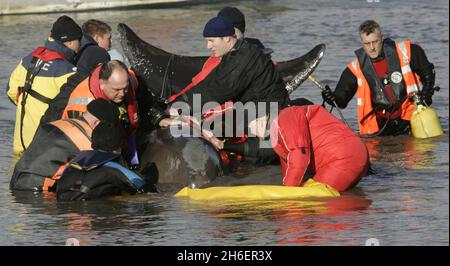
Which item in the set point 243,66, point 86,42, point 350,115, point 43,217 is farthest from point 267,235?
point 350,115

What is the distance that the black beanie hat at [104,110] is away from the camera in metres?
12.8

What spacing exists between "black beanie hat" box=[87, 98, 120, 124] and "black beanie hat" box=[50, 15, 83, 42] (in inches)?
82.4

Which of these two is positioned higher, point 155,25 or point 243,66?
point 243,66

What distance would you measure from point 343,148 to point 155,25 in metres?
15.9

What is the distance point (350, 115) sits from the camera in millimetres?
18625

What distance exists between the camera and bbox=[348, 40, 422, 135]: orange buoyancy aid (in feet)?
54.4

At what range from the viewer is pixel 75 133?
1309 cm

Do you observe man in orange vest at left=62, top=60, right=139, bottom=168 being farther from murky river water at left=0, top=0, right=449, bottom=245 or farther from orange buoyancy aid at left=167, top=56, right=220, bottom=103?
orange buoyancy aid at left=167, top=56, right=220, bottom=103

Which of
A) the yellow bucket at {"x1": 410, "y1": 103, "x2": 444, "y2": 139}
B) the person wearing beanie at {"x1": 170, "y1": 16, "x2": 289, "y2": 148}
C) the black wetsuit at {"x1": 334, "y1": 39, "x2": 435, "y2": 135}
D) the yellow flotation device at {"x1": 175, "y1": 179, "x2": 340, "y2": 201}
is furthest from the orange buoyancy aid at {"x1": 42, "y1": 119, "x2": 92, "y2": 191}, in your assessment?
the yellow bucket at {"x1": 410, "y1": 103, "x2": 444, "y2": 139}

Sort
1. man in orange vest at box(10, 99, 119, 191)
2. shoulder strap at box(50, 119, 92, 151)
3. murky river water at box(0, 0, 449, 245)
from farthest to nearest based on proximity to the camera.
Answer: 1. shoulder strap at box(50, 119, 92, 151)
2. man in orange vest at box(10, 99, 119, 191)
3. murky river water at box(0, 0, 449, 245)

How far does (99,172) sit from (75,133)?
50 centimetres

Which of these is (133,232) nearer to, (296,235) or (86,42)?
(296,235)

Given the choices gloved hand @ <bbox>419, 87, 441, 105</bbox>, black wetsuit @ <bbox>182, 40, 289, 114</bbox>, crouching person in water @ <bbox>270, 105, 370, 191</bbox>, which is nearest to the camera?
crouching person in water @ <bbox>270, 105, 370, 191</bbox>

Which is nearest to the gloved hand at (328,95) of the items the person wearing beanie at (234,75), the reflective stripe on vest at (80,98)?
the person wearing beanie at (234,75)
